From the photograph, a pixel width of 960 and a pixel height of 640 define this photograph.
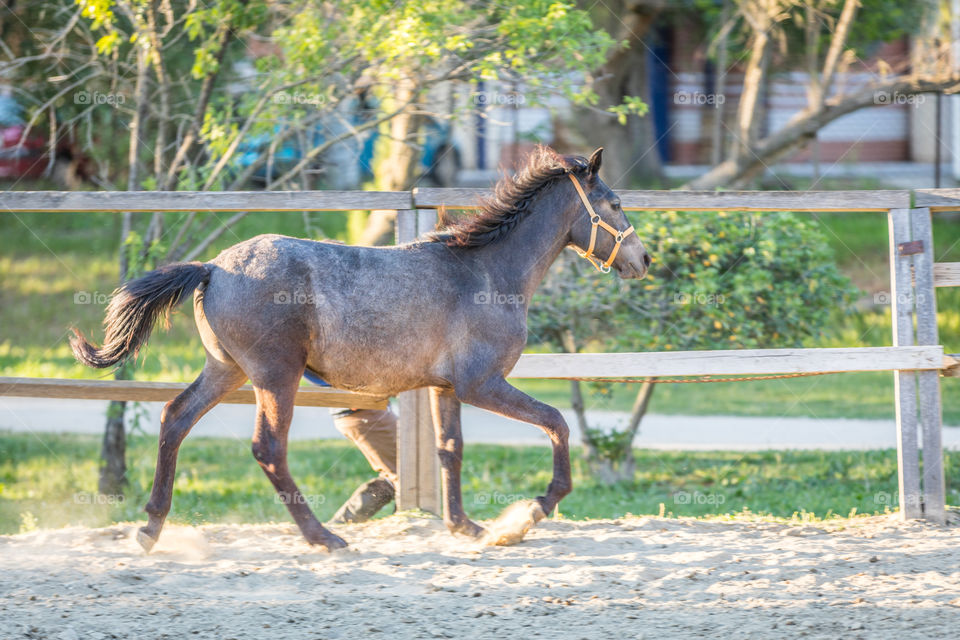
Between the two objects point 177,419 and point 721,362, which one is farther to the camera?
point 721,362

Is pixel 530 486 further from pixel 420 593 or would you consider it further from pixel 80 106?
pixel 80 106

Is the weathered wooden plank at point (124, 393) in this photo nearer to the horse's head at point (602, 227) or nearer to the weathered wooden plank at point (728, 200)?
the weathered wooden plank at point (728, 200)

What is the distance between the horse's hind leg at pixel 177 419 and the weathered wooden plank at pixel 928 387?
365 centimetres

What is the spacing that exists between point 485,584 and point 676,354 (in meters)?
1.77

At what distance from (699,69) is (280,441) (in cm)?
1724

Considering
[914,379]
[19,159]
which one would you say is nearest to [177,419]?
[914,379]

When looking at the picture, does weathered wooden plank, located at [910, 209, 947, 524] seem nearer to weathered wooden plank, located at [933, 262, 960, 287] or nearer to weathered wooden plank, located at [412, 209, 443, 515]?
weathered wooden plank, located at [933, 262, 960, 287]

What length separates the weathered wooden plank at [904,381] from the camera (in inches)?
215

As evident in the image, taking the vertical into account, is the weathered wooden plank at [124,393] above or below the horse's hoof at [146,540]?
above

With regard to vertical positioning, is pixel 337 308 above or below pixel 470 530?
above

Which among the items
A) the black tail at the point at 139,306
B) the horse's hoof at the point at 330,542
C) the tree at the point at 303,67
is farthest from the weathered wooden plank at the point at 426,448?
the tree at the point at 303,67

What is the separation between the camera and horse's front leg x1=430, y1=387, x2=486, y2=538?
16.3ft

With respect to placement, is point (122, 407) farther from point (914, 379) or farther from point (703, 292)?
point (914, 379)

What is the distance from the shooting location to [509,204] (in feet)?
16.5
